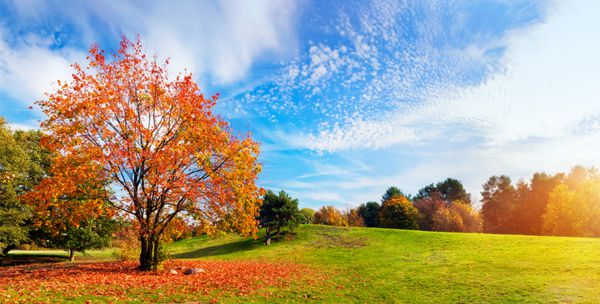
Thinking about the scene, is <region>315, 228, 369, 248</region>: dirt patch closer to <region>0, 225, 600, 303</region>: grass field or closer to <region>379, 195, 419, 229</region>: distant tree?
<region>0, 225, 600, 303</region>: grass field

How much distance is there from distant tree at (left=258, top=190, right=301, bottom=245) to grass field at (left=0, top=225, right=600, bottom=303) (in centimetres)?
504

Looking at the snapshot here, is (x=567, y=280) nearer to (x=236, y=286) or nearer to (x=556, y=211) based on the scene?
(x=236, y=286)

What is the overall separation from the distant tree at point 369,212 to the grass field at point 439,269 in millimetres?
52771

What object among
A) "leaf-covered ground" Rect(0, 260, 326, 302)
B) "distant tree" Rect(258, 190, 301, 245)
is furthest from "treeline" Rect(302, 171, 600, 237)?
"leaf-covered ground" Rect(0, 260, 326, 302)

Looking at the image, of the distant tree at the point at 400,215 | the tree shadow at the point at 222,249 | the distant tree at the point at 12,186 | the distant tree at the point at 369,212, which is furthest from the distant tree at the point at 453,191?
the distant tree at the point at 12,186

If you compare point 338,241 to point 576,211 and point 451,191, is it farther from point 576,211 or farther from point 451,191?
point 451,191

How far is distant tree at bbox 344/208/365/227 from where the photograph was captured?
93.3 m

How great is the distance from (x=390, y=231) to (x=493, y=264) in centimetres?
A: 2607

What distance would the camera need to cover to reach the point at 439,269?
25.4 m

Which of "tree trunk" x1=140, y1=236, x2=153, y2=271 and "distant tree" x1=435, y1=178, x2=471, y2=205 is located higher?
"distant tree" x1=435, y1=178, x2=471, y2=205

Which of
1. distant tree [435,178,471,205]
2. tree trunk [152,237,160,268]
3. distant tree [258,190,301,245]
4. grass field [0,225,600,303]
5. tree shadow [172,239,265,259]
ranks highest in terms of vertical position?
distant tree [435,178,471,205]

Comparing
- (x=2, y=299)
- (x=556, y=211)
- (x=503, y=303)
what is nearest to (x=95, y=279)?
(x=2, y=299)

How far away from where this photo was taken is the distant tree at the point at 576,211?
2322 inches

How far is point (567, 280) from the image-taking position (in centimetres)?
1886
